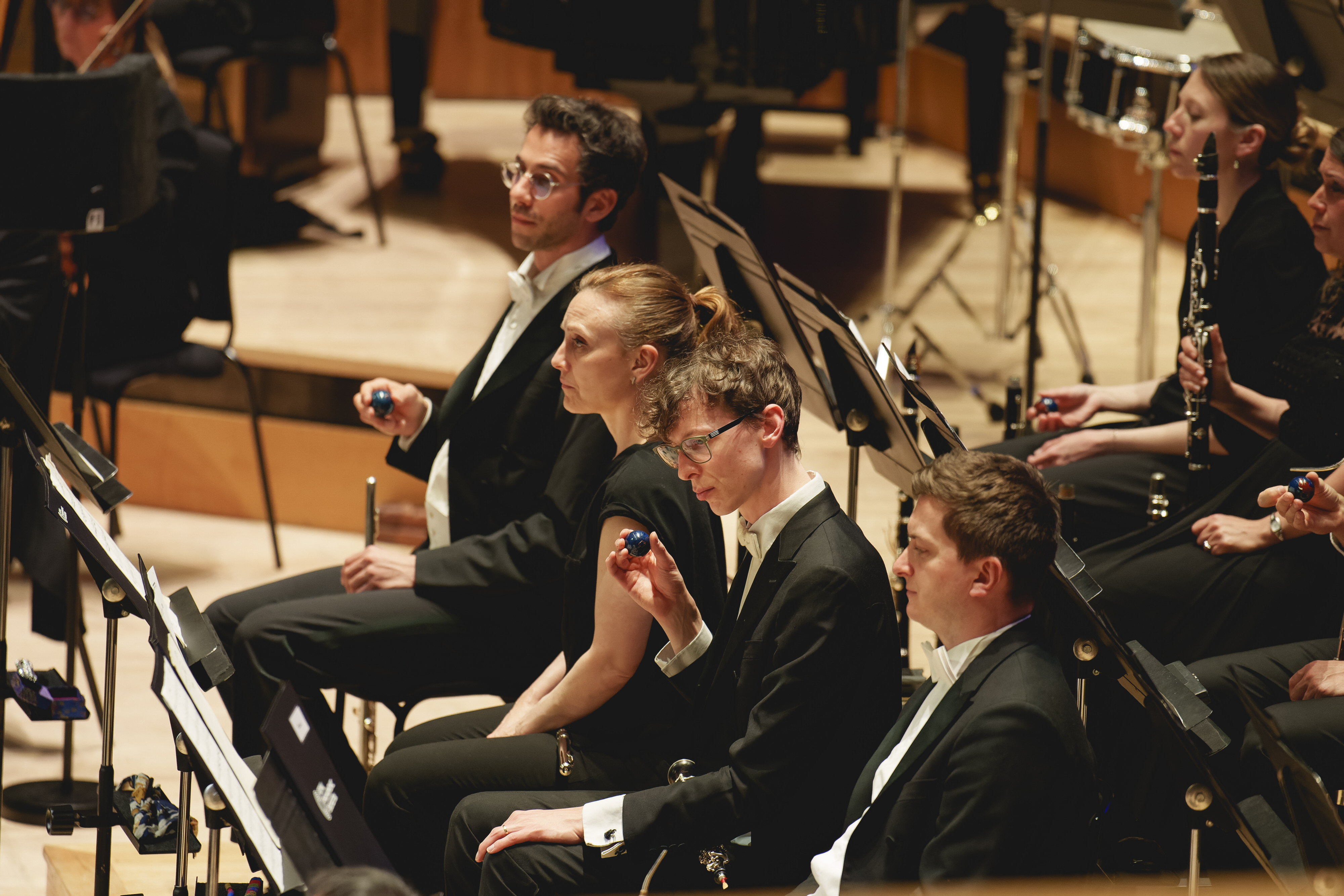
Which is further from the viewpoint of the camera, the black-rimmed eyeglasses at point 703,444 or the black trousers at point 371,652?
the black trousers at point 371,652

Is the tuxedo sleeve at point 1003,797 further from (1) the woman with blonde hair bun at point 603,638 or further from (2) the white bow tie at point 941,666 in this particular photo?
(1) the woman with blonde hair bun at point 603,638

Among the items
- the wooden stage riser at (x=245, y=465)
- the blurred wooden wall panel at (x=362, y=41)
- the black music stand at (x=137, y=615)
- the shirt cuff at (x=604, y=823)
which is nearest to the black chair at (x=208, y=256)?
the wooden stage riser at (x=245, y=465)

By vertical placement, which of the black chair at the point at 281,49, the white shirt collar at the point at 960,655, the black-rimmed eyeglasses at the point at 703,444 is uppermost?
the black chair at the point at 281,49

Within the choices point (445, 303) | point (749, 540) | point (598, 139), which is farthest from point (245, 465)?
point (749, 540)

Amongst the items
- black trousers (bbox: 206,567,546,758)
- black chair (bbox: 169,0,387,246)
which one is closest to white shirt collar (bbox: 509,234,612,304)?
black trousers (bbox: 206,567,546,758)

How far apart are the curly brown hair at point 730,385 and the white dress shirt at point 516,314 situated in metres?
0.72

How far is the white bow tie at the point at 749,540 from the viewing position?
7.06 ft

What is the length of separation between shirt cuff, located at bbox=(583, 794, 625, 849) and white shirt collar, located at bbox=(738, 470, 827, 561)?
1.28ft

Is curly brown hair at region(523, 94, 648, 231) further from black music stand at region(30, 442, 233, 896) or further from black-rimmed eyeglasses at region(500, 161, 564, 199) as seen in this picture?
black music stand at region(30, 442, 233, 896)

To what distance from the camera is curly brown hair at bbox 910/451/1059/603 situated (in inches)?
73.3

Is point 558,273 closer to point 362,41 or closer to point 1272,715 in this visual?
point 1272,715

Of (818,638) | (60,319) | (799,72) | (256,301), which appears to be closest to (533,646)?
(818,638)

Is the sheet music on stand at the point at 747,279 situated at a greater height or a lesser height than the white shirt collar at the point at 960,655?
greater

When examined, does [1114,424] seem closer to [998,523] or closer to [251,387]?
[998,523]
